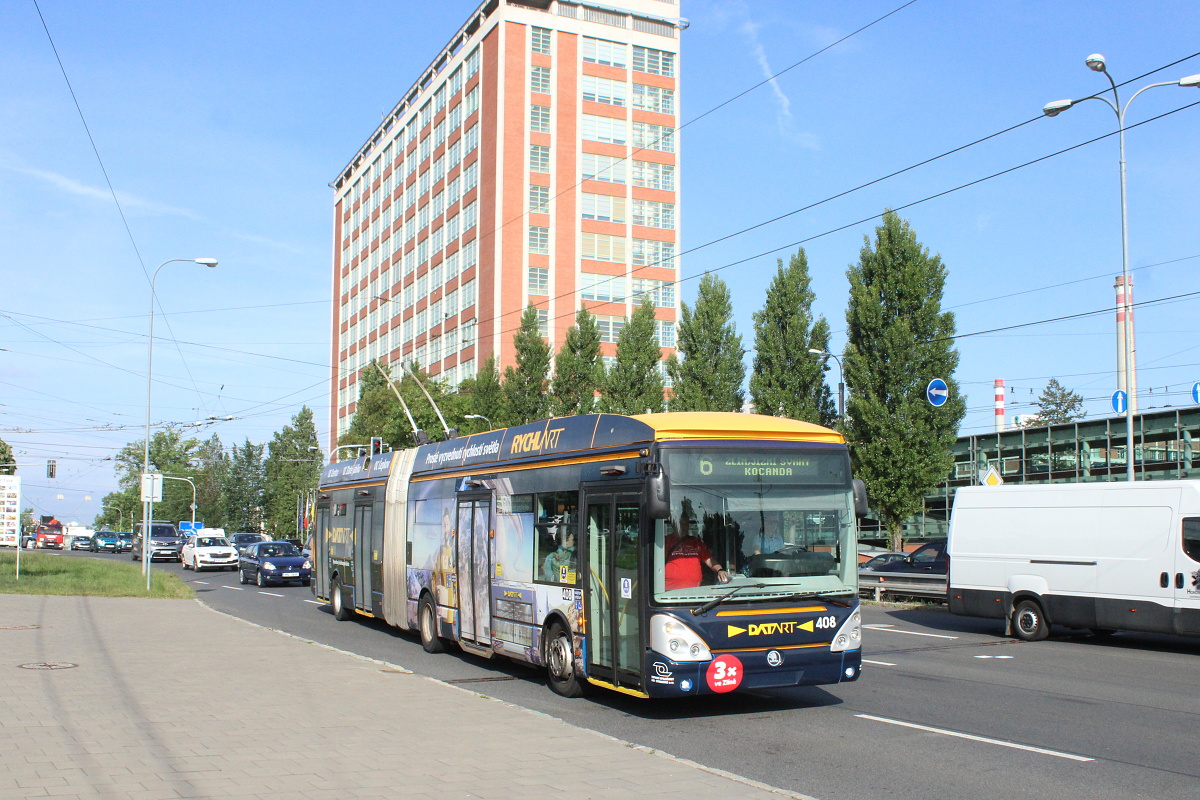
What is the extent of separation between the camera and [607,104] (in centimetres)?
7656

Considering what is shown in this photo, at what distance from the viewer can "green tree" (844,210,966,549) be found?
116ft

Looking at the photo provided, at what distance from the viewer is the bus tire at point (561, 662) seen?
11.4m

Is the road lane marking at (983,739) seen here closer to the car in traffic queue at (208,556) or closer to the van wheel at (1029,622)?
the van wheel at (1029,622)

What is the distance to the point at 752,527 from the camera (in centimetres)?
989

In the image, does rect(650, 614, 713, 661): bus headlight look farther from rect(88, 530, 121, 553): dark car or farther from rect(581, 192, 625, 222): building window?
rect(88, 530, 121, 553): dark car

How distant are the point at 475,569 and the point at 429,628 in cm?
237

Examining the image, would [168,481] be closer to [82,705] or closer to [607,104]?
[607,104]

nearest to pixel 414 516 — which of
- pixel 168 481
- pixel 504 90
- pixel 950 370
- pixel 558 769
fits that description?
pixel 558 769

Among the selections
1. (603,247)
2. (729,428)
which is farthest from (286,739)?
(603,247)

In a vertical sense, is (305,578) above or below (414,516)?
below

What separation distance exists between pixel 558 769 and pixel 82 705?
5.24m

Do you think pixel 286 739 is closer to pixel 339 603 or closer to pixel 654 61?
pixel 339 603

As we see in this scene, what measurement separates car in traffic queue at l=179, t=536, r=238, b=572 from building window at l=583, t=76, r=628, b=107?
42.1 meters

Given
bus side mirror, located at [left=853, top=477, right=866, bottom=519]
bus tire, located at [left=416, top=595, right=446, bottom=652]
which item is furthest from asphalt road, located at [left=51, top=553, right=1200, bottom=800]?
bus side mirror, located at [left=853, top=477, right=866, bottom=519]
